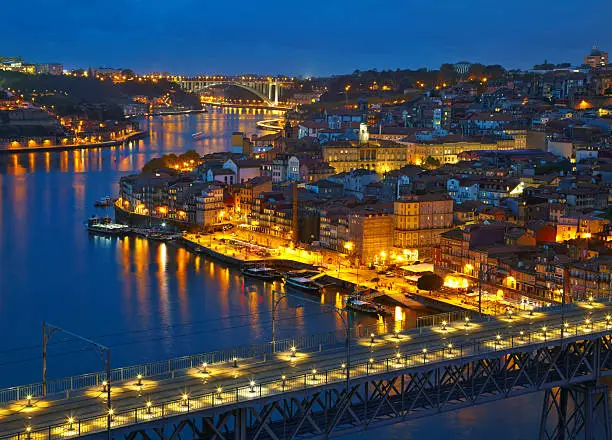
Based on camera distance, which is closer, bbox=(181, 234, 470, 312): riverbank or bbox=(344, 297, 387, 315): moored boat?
bbox=(344, 297, 387, 315): moored boat

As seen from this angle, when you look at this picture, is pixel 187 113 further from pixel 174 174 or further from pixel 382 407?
pixel 382 407

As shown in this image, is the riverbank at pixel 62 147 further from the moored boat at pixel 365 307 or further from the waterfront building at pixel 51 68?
the waterfront building at pixel 51 68

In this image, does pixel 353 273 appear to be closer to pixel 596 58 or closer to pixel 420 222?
pixel 420 222

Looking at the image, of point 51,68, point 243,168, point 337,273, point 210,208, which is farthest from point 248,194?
point 51,68

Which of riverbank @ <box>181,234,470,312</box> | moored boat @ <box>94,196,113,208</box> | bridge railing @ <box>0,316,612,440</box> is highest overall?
bridge railing @ <box>0,316,612,440</box>

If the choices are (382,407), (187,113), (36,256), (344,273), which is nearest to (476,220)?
(344,273)

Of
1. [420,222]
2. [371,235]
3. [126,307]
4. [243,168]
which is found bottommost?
[126,307]

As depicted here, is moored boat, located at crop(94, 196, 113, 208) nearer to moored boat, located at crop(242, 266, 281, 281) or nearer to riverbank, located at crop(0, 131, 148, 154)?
moored boat, located at crop(242, 266, 281, 281)

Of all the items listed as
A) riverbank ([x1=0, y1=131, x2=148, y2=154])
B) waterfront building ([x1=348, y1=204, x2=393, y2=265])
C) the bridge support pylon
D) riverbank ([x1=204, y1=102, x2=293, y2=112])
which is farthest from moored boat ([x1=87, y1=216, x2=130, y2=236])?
riverbank ([x1=204, y1=102, x2=293, y2=112])
